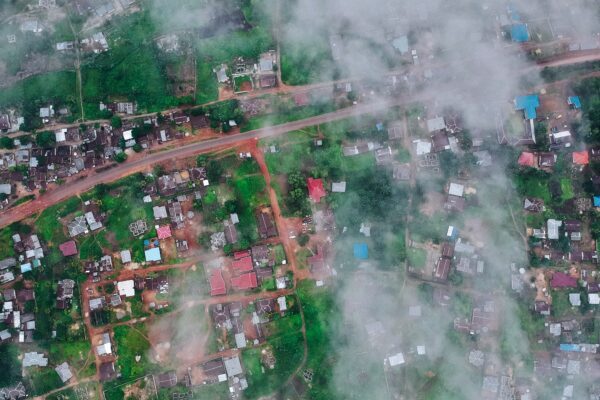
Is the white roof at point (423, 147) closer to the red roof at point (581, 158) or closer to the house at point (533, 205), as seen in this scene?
the house at point (533, 205)

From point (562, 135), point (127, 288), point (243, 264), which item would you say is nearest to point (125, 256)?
point (127, 288)

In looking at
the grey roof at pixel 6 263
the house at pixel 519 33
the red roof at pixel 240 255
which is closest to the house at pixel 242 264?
the red roof at pixel 240 255

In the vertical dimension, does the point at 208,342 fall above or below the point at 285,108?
below

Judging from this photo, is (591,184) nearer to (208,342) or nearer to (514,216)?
(514,216)

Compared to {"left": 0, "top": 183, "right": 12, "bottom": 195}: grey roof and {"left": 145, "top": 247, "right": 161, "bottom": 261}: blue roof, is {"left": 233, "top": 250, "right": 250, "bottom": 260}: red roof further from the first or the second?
{"left": 0, "top": 183, "right": 12, "bottom": 195}: grey roof

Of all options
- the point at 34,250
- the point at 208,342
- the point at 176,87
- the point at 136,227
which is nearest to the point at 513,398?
the point at 208,342

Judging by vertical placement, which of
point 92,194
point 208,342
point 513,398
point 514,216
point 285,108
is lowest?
point 513,398

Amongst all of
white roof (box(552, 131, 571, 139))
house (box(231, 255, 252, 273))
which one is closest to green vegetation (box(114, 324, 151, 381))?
house (box(231, 255, 252, 273))
